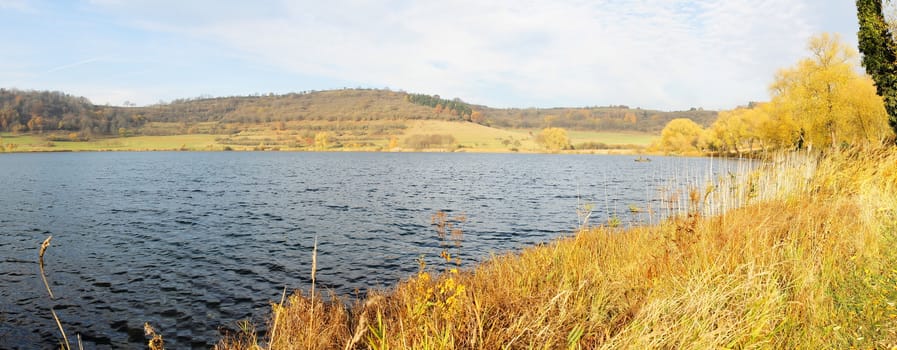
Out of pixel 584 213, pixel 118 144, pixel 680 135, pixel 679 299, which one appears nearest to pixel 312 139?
pixel 118 144

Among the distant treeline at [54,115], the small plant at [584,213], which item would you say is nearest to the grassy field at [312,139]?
the distant treeline at [54,115]

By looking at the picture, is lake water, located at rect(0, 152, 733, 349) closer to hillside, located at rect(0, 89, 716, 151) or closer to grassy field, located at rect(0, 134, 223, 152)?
grassy field, located at rect(0, 134, 223, 152)

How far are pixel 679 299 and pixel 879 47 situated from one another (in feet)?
48.1

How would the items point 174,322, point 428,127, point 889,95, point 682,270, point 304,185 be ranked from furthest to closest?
point 428,127, point 304,185, point 889,95, point 174,322, point 682,270

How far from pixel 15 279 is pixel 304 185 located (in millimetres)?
26988

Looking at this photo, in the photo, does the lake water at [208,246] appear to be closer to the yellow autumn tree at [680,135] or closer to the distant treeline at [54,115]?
the yellow autumn tree at [680,135]

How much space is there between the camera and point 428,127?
175875 mm

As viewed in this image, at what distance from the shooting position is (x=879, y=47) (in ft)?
44.0

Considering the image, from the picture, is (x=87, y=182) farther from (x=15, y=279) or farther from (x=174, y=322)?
(x=174, y=322)

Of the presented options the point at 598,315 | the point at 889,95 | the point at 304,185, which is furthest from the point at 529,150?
the point at 598,315

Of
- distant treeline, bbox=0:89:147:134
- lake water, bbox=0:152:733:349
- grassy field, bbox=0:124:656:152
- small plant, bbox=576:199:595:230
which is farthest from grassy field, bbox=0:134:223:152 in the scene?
small plant, bbox=576:199:595:230

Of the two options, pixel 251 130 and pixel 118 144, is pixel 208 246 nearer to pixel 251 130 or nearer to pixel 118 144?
pixel 118 144

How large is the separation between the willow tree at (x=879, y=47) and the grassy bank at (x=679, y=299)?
677 centimetres

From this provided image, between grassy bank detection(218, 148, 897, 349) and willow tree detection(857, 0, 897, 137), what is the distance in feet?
22.2
